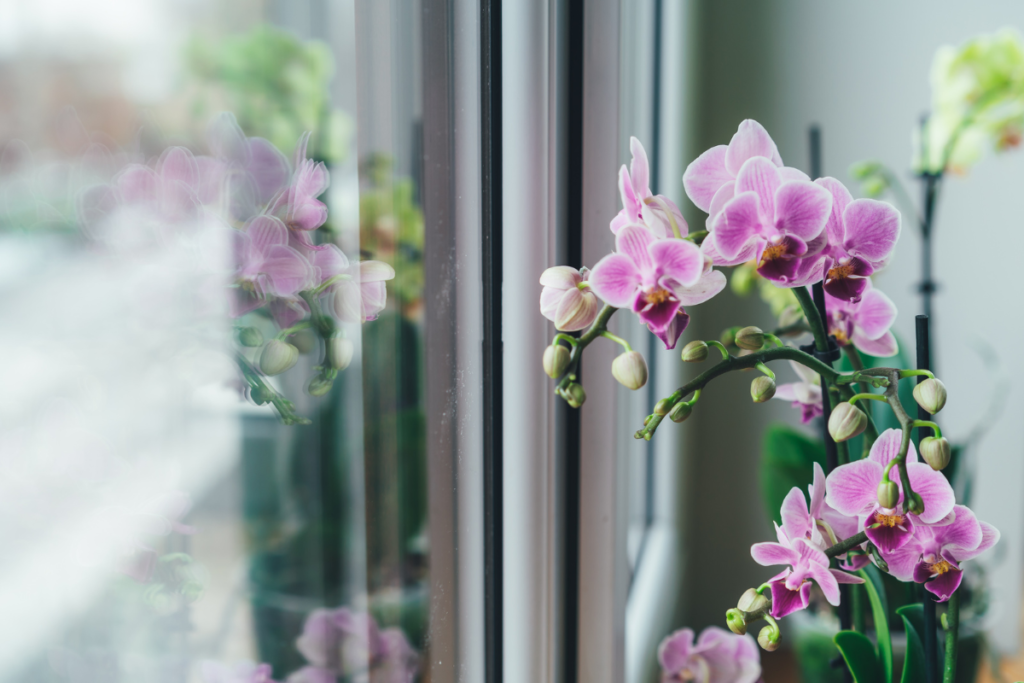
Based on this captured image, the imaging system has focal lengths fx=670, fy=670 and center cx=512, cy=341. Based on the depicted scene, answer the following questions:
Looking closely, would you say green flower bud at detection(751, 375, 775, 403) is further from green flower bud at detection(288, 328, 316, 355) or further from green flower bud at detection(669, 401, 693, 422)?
green flower bud at detection(288, 328, 316, 355)

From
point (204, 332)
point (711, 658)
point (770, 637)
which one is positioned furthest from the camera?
point (711, 658)

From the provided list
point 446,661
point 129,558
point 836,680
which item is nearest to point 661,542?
point 836,680

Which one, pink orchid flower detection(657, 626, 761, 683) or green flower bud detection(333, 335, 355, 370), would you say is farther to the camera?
pink orchid flower detection(657, 626, 761, 683)

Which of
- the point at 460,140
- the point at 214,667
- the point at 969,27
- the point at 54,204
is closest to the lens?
the point at 54,204

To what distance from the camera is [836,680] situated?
73 centimetres

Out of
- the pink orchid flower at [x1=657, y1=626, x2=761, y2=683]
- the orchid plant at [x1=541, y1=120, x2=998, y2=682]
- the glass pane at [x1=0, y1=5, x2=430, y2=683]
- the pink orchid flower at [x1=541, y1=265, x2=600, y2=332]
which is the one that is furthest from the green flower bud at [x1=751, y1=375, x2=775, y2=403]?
the pink orchid flower at [x1=657, y1=626, x2=761, y2=683]

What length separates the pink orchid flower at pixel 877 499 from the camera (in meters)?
0.34

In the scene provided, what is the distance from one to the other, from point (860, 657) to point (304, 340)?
15.4 inches

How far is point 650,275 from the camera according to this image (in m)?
0.33

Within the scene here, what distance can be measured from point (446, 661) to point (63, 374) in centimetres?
34

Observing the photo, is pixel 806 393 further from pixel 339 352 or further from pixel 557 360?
pixel 339 352

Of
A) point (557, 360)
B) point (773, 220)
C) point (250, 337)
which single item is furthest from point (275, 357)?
point (773, 220)

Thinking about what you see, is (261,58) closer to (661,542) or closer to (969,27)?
(661,542)

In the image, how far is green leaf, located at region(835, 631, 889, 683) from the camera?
42 cm
